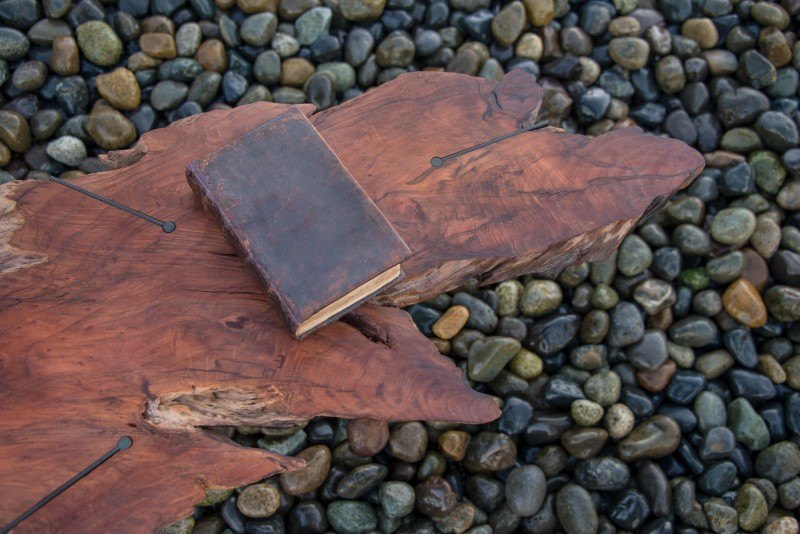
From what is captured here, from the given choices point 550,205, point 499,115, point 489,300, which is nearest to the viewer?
point 550,205

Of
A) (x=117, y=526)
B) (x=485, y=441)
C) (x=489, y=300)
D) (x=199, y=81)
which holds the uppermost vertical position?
(x=199, y=81)

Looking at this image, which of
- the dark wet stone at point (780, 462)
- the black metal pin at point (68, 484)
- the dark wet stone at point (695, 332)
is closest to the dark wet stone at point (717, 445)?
the dark wet stone at point (780, 462)

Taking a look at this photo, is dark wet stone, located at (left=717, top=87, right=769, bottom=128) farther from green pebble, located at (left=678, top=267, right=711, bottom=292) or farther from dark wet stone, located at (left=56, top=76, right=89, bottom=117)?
dark wet stone, located at (left=56, top=76, right=89, bottom=117)

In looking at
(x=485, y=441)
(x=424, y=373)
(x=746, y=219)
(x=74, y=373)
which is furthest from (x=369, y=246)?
(x=746, y=219)

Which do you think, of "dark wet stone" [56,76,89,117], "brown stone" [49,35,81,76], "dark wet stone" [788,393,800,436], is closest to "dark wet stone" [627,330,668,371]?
"dark wet stone" [788,393,800,436]

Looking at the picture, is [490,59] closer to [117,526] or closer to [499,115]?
[499,115]

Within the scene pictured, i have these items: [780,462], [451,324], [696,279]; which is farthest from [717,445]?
[451,324]
